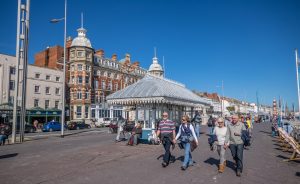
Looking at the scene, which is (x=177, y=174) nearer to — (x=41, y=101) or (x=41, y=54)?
(x=41, y=101)

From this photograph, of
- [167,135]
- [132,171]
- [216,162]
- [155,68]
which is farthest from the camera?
[155,68]

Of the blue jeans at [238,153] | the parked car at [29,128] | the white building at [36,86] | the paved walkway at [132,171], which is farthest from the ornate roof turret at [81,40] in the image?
the blue jeans at [238,153]

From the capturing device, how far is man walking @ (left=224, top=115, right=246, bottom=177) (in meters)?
7.36

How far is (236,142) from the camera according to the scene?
24.5ft

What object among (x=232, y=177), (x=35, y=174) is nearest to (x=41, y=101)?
(x=35, y=174)

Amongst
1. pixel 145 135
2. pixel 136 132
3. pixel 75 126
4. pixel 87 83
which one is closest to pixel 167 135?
pixel 136 132

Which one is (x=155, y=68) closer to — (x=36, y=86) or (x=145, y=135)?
(x=36, y=86)

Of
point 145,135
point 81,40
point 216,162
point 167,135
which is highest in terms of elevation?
point 81,40

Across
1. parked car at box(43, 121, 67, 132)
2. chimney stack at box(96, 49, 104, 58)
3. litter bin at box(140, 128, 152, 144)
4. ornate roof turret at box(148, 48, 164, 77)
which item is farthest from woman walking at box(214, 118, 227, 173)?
ornate roof turret at box(148, 48, 164, 77)

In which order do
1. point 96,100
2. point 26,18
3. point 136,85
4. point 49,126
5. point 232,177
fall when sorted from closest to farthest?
point 232,177 < point 136,85 < point 26,18 < point 49,126 < point 96,100

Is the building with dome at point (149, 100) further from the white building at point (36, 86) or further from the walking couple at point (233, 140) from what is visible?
the white building at point (36, 86)

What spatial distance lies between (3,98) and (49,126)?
29.9 ft

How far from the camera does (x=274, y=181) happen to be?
679 centimetres

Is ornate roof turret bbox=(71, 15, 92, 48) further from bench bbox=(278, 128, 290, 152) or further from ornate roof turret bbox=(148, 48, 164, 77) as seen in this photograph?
bench bbox=(278, 128, 290, 152)
